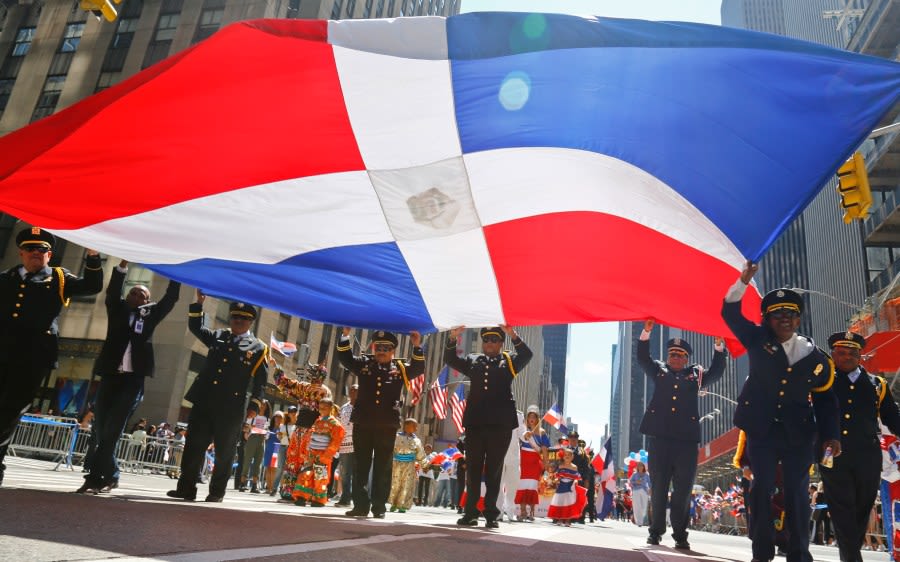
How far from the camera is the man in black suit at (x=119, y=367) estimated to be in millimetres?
5395

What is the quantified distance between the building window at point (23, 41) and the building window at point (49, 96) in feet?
11.4

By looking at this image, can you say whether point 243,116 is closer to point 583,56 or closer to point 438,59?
point 438,59

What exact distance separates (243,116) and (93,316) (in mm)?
24415

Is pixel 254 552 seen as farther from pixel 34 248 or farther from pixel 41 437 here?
pixel 41 437

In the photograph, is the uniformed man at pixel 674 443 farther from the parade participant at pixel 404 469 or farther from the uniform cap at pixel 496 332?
the parade participant at pixel 404 469

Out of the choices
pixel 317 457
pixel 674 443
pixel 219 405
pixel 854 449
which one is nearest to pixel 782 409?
pixel 854 449

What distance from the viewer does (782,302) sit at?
188 inches

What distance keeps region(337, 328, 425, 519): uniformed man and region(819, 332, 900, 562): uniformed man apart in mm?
3687

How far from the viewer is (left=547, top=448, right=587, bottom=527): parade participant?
518 inches

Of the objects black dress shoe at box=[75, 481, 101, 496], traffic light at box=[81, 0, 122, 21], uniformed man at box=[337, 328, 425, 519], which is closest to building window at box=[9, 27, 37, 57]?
traffic light at box=[81, 0, 122, 21]

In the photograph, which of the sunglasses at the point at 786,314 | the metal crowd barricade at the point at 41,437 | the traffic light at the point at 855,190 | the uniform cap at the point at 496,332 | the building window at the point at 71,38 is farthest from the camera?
the building window at the point at 71,38

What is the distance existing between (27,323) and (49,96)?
32.1 meters

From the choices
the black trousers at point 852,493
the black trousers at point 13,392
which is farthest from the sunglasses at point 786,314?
the black trousers at point 13,392

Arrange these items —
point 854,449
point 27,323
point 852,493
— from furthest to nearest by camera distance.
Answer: point 854,449 < point 852,493 < point 27,323
